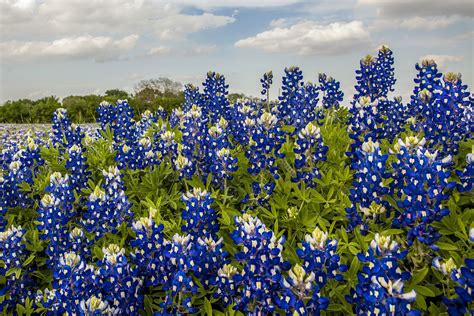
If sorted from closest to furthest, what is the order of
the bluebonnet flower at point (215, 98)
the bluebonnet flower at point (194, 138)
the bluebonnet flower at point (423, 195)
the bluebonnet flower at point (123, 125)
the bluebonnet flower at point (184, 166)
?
the bluebonnet flower at point (423, 195) < the bluebonnet flower at point (184, 166) < the bluebonnet flower at point (194, 138) < the bluebonnet flower at point (123, 125) < the bluebonnet flower at point (215, 98)

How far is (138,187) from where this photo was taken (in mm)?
5684

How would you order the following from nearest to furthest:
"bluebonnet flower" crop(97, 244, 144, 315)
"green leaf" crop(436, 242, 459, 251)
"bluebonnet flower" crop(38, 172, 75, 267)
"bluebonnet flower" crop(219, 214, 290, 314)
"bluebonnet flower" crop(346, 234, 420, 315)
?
"bluebonnet flower" crop(346, 234, 420, 315) < "bluebonnet flower" crop(219, 214, 290, 314) < "green leaf" crop(436, 242, 459, 251) < "bluebonnet flower" crop(97, 244, 144, 315) < "bluebonnet flower" crop(38, 172, 75, 267)

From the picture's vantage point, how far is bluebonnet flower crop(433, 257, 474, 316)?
304 centimetres

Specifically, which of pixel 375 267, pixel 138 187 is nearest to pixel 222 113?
pixel 138 187

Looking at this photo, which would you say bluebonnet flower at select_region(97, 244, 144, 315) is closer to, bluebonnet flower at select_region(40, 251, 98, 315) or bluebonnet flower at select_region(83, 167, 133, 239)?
bluebonnet flower at select_region(40, 251, 98, 315)

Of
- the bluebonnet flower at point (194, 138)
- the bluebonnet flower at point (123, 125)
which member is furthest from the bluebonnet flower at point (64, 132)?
the bluebonnet flower at point (194, 138)

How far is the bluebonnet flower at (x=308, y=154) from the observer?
468 centimetres

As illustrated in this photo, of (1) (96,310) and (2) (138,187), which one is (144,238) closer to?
(1) (96,310)

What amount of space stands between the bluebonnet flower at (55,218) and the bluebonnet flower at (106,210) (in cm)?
25

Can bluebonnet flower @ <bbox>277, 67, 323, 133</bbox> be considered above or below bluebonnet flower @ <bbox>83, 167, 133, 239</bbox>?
above

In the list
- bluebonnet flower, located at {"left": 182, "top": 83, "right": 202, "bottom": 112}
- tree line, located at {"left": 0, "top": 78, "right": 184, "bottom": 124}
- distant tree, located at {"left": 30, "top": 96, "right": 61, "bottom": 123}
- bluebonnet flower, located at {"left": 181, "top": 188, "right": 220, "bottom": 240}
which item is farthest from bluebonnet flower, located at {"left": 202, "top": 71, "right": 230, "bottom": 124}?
distant tree, located at {"left": 30, "top": 96, "right": 61, "bottom": 123}

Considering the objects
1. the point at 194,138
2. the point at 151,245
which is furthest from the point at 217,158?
the point at 151,245

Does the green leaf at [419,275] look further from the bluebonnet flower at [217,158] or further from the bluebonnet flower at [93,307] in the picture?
the bluebonnet flower at [93,307]

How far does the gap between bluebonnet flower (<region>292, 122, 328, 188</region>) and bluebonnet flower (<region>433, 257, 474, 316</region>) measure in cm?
168
